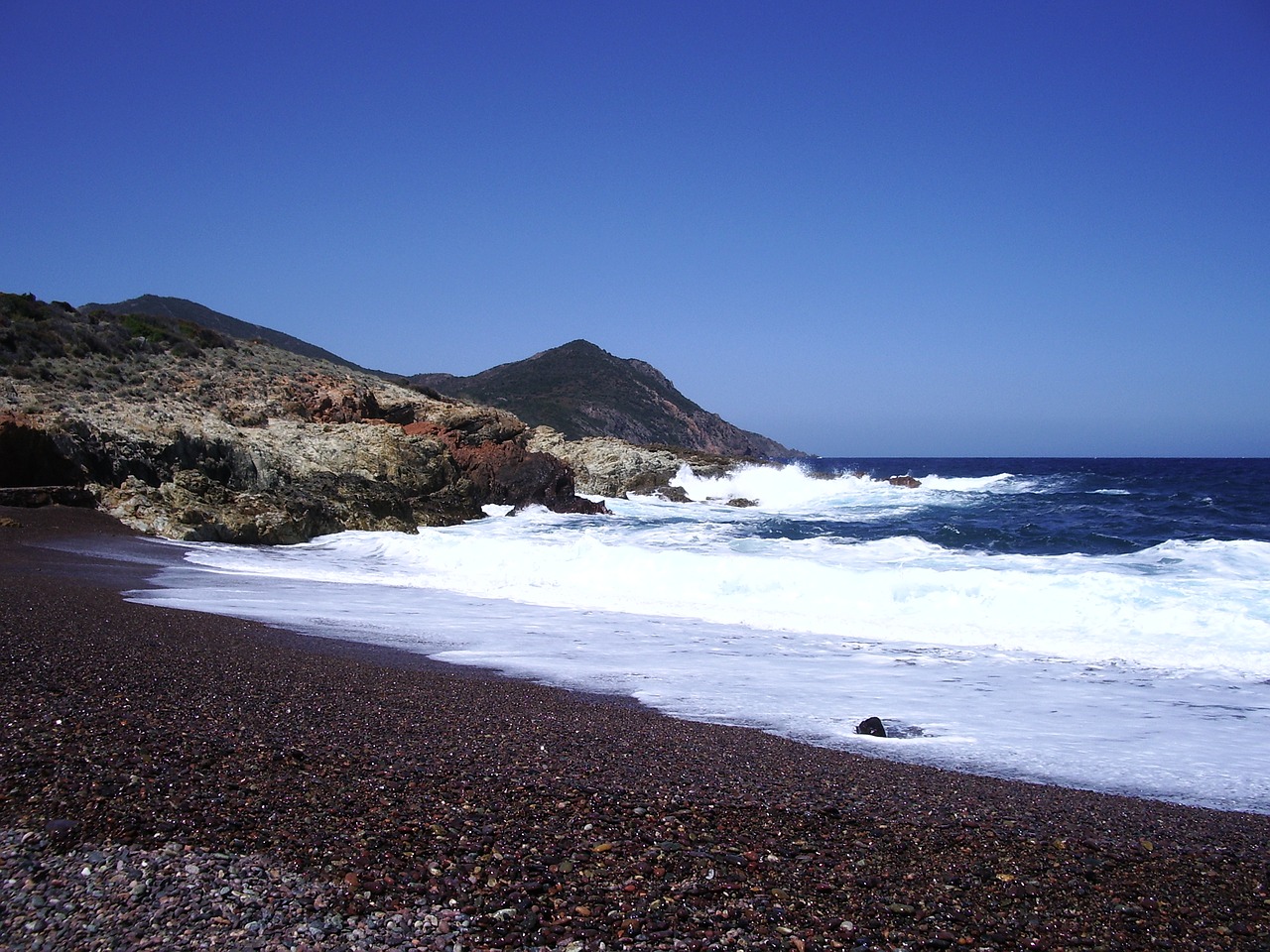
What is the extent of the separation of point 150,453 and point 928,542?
1888cm

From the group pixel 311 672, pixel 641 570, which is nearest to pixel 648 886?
pixel 311 672

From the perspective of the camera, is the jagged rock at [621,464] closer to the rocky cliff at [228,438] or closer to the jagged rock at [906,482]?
the rocky cliff at [228,438]

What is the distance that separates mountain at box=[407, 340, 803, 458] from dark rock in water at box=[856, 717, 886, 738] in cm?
7783

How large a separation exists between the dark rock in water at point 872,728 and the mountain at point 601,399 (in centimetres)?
7783

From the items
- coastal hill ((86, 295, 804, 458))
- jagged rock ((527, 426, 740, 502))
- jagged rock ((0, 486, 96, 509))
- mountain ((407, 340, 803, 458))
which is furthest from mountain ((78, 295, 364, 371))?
jagged rock ((0, 486, 96, 509))

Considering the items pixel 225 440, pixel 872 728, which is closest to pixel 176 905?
pixel 872 728

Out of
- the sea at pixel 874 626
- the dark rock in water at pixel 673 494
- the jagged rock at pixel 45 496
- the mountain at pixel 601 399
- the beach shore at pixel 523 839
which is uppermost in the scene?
the mountain at pixel 601 399

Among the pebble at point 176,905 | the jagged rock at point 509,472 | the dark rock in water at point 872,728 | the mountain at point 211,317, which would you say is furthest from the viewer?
the mountain at point 211,317

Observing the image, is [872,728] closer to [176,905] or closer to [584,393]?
[176,905]

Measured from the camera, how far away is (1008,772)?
5129 millimetres

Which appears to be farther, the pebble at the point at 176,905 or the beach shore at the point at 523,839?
the beach shore at the point at 523,839

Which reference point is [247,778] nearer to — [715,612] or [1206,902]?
[1206,902]

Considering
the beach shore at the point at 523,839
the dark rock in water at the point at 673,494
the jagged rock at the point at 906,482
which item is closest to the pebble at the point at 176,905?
the beach shore at the point at 523,839

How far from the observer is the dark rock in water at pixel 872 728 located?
587cm
